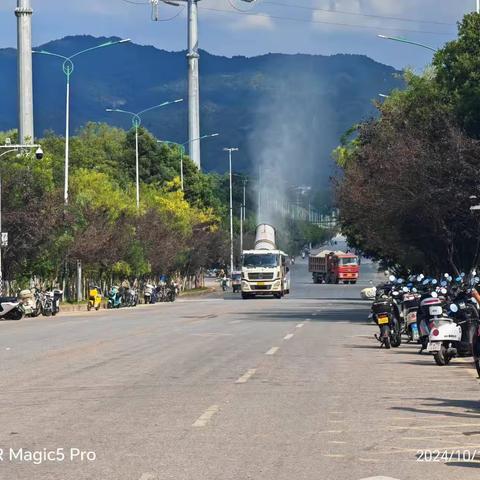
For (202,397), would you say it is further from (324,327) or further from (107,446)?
(324,327)

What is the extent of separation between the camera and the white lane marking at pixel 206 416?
13555 mm

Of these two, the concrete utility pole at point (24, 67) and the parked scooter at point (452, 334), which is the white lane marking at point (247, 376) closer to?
the parked scooter at point (452, 334)

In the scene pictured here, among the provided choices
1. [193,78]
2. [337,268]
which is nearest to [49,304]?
[193,78]

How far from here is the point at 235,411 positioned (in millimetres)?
14758

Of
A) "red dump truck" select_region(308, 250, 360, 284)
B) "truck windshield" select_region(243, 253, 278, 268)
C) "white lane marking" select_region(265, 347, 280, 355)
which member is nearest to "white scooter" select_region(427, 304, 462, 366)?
"white lane marking" select_region(265, 347, 280, 355)

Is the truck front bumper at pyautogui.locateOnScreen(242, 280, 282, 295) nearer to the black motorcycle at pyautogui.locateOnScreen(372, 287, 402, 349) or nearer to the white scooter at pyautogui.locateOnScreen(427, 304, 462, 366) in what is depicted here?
the black motorcycle at pyautogui.locateOnScreen(372, 287, 402, 349)

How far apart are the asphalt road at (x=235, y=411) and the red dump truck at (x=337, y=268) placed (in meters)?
110

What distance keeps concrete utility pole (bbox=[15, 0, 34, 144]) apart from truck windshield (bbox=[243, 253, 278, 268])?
48.1ft

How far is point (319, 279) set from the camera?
14688 centimetres

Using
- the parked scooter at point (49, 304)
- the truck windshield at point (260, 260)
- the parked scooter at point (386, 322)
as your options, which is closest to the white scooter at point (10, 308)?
the parked scooter at point (49, 304)

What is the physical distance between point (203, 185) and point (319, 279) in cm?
2027

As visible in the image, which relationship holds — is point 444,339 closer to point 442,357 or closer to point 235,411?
point 442,357

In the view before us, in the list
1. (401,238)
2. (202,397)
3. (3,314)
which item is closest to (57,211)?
(3,314)

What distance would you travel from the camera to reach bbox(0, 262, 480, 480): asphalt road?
10859mm
